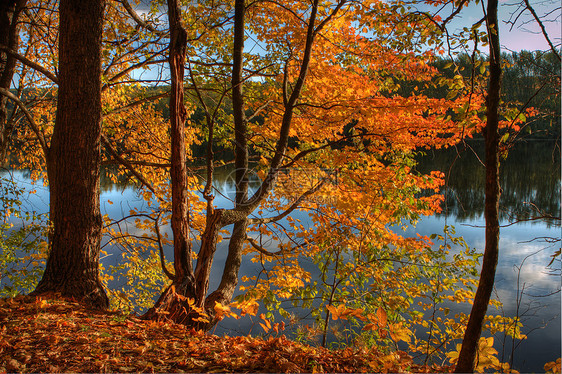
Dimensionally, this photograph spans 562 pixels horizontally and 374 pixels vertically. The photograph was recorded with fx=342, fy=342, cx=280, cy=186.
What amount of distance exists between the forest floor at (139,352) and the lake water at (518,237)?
1.17 meters

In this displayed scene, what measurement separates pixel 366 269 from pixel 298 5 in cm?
440

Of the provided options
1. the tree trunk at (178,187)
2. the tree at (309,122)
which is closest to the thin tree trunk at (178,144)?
the tree trunk at (178,187)

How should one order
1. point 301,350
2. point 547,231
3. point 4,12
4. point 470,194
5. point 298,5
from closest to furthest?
1. point 301,350
2. point 4,12
3. point 298,5
4. point 547,231
5. point 470,194

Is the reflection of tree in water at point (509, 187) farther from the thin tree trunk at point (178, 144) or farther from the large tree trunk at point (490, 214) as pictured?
the thin tree trunk at point (178, 144)

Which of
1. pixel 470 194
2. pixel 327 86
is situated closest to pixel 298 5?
pixel 327 86

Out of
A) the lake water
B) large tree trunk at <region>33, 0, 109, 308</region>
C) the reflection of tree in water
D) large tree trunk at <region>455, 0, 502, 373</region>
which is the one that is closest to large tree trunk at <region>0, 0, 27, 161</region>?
the lake water

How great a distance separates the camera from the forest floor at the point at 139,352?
6.91 ft

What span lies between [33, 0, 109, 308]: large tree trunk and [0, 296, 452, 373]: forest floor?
541 mm

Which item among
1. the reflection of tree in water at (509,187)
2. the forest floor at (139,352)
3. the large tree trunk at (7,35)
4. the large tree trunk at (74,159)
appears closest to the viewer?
the forest floor at (139,352)

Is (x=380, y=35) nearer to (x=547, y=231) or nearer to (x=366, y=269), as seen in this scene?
(x=366, y=269)

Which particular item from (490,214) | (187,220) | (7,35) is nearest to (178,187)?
(187,220)

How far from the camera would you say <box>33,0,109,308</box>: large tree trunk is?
3350 millimetres

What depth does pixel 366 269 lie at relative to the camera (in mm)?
4527

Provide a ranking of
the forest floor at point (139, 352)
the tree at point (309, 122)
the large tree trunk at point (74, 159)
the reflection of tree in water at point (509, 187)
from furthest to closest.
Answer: the reflection of tree in water at point (509, 187) → the tree at point (309, 122) → the large tree trunk at point (74, 159) → the forest floor at point (139, 352)
